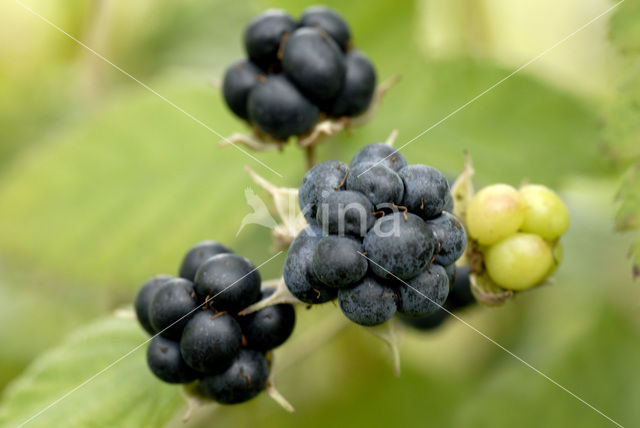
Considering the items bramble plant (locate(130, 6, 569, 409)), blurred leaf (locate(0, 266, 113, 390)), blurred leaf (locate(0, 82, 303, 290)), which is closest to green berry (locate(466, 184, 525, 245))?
bramble plant (locate(130, 6, 569, 409))

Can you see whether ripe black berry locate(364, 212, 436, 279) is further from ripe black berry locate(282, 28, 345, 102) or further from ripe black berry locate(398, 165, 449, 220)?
ripe black berry locate(282, 28, 345, 102)

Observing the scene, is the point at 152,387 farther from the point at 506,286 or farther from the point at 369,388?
the point at 369,388

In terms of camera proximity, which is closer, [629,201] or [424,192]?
[424,192]

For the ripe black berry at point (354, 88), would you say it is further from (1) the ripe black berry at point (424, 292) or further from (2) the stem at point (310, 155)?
(1) the ripe black berry at point (424, 292)

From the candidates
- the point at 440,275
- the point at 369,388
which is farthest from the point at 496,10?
the point at 440,275

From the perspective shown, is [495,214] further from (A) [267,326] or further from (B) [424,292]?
(A) [267,326]

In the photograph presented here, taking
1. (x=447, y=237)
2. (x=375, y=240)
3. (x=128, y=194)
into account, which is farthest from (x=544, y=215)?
(x=128, y=194)

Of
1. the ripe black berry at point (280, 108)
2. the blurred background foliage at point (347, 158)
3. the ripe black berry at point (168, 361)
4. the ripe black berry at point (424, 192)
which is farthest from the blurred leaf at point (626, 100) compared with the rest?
the ripe black berry at point (168, 361)
